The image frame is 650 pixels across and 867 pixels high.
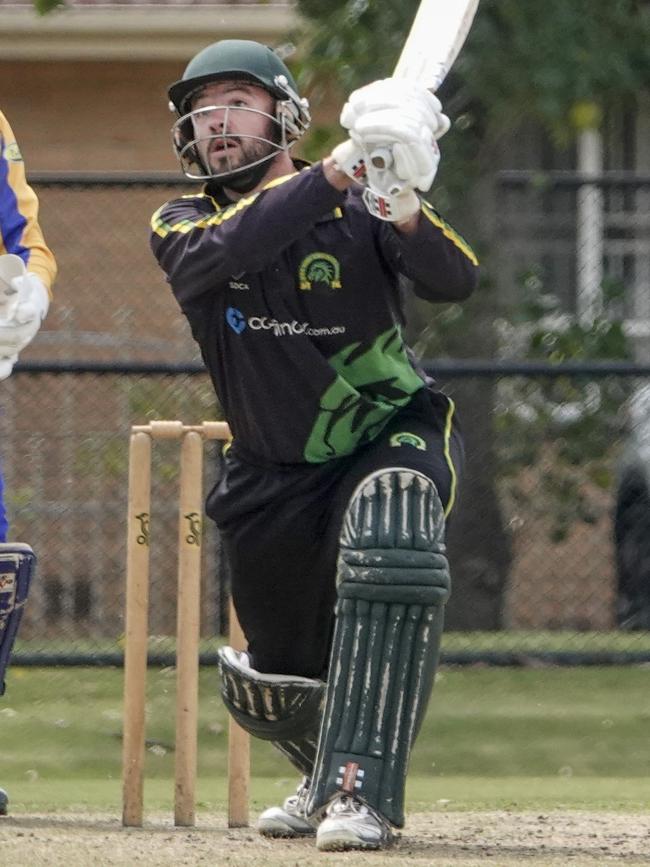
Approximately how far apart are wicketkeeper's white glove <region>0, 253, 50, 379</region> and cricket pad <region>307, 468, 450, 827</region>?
1.13 metres

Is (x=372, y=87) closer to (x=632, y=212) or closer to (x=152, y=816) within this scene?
(x=152, y=816)

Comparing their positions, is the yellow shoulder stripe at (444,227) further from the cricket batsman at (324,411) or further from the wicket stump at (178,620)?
the wicket stump at (178,620)

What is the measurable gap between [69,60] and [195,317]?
28.5ft

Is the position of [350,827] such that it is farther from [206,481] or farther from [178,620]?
[206,481]

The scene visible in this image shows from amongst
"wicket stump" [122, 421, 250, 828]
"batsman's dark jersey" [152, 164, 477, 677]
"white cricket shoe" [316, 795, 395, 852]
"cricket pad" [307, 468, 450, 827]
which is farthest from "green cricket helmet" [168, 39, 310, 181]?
"white cricket shoe" [316, 795, 395, 852]

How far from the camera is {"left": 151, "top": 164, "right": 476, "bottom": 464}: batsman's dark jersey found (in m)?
4.22

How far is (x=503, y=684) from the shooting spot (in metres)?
7.69

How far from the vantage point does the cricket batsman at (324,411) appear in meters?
3.98

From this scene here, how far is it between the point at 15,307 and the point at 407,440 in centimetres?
108

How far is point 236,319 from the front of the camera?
429 cm

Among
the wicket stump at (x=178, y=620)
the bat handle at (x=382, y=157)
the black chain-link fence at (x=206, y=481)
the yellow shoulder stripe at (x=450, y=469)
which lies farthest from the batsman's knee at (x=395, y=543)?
the black chain-link fence at (x=206, y=481)

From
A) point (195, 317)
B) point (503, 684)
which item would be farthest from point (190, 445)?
point (503, 684)

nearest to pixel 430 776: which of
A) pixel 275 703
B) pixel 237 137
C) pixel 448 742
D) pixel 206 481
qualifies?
pixel 448 742

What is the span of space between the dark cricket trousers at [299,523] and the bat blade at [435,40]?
749 millimetres
